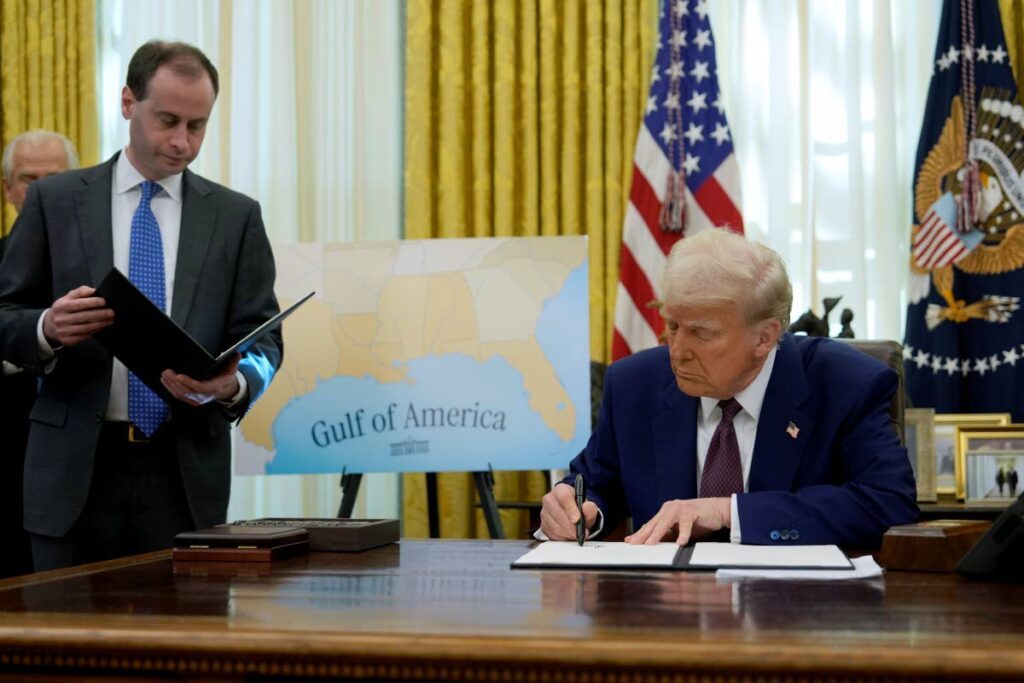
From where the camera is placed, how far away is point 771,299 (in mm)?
2488

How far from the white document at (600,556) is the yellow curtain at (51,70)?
446 centimetres

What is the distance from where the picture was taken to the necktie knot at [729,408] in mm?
2508

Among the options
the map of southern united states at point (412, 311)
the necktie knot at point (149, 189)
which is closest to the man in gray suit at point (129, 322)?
the necktie knot at point (149, 189)

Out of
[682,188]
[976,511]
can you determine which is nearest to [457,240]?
[682,188]

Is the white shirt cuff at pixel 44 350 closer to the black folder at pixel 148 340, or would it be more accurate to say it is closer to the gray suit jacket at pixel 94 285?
the gray suit jacket at pixel 94 285

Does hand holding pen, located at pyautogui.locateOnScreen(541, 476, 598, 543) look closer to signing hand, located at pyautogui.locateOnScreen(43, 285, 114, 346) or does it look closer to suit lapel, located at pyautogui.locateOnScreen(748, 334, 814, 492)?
suit lapel, located at pyautogui.locateOnScreen(748, 334, 814, 492)

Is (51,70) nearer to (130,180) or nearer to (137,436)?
(130,180)

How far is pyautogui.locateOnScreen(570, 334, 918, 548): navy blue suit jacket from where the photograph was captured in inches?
88.3

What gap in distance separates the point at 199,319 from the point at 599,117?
2.88 metres

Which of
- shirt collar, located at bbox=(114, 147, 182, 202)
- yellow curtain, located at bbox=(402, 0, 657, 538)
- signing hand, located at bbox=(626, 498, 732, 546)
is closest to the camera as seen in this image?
A: signing hand, located at bbox=(626, 498, 732, 546)

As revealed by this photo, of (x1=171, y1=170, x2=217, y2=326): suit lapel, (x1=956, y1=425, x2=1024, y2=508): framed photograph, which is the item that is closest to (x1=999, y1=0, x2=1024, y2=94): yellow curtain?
(x1=956, y1=425, x2=1024, y2=508): framed photograph

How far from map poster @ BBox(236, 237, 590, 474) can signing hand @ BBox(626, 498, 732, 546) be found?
6.72 ft

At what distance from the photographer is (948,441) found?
452cm

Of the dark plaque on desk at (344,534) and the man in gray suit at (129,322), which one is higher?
the man in gray suit at (129,322)
